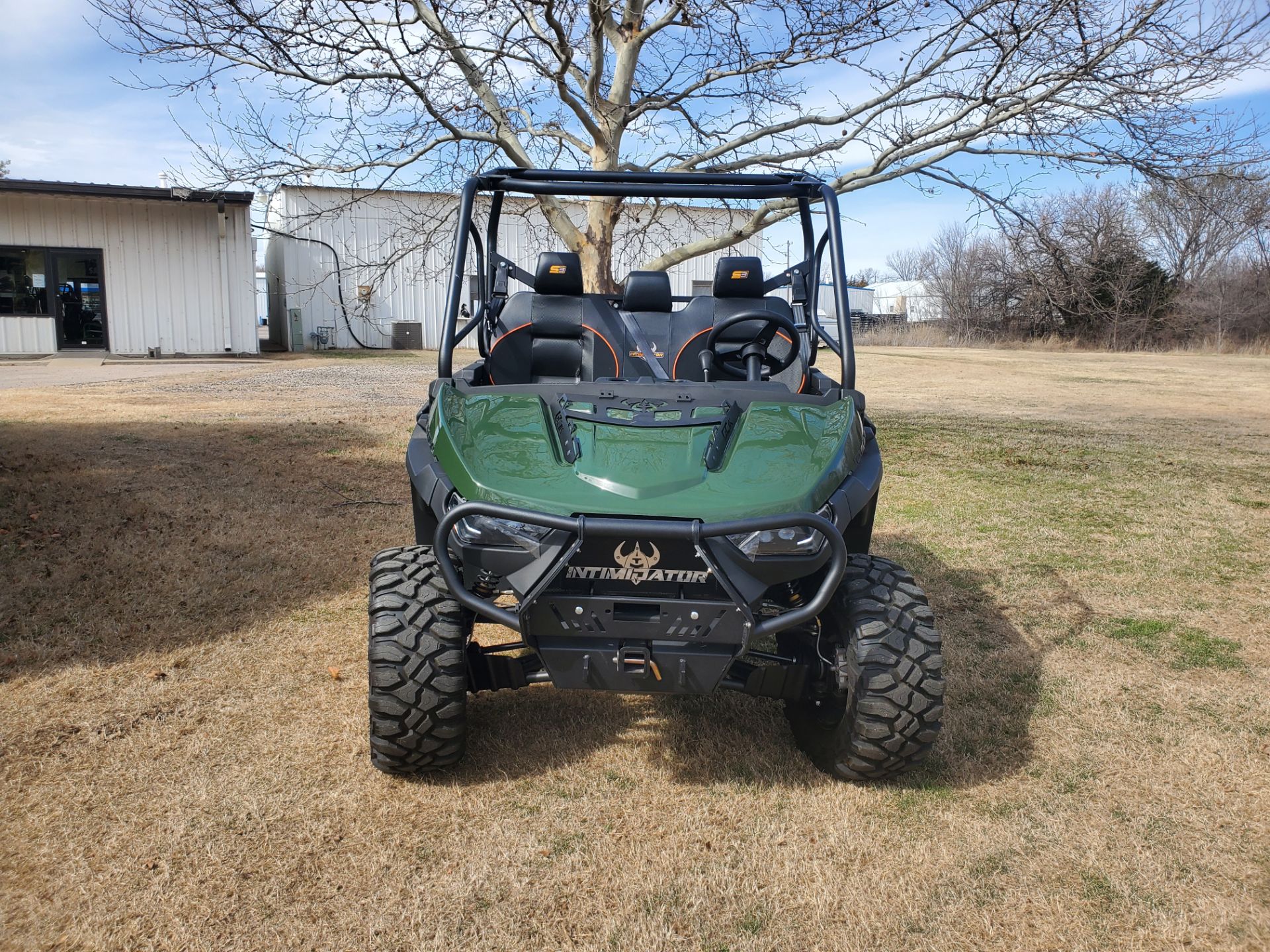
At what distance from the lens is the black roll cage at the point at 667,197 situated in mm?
3314

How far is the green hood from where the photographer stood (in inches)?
93.0

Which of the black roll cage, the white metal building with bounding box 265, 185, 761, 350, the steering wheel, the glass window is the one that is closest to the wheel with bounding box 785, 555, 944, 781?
the black roll cage

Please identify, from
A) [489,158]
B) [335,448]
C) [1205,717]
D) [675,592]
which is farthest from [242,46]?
[1205,717]

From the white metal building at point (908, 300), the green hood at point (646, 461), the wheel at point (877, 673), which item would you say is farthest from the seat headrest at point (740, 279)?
the white metal building at point (908, 300)

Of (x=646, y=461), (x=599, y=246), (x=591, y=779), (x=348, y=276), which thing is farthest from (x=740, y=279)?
(x=348, y=276)

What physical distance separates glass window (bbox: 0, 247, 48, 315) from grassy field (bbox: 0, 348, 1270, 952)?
15.4m

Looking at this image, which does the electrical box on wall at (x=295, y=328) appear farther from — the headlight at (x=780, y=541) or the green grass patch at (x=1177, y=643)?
the headlight at (x=780, y=541)

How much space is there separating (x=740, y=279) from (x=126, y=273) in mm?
18203

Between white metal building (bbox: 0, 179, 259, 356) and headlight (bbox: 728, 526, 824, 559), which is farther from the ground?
white metal building (bbox: 0, 179, 259, 356)

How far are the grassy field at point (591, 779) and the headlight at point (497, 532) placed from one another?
752mm

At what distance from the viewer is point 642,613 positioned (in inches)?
92.9

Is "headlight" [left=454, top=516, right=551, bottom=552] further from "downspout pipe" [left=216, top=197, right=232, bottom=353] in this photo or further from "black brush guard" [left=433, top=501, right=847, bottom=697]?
"downspout pipe" [left=216, top=197, right=232, bottom=353]

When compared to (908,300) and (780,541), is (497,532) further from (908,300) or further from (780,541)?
(908,300)

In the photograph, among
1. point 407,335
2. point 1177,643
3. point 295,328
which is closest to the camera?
point 1177,643
